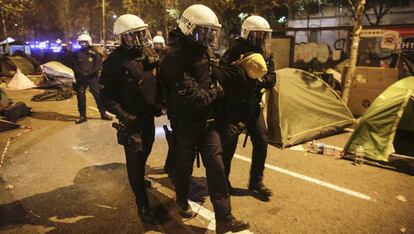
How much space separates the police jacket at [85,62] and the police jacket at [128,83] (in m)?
5.12

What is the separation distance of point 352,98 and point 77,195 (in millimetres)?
6744

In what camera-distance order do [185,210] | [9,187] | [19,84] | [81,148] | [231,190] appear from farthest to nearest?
1. [19,84]
2. [81,148]
3. [9,187]
4. [231,190]
5. [185,210]

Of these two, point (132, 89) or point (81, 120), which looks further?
point (81, 120)

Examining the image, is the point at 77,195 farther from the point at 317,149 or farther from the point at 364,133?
the point at 364,133

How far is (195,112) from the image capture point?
3.01 meters

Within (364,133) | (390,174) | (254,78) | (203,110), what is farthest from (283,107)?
(203,110)

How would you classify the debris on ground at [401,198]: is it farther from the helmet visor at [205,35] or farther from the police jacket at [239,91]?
the helmet visor at [205,35]

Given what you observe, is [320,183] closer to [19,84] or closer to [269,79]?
[269,79]

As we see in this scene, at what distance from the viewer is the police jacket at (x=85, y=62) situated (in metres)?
8.00

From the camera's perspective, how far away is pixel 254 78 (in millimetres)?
3408

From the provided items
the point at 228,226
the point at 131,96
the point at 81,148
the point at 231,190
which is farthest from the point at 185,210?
the point at 81,148

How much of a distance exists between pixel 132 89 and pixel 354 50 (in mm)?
6428

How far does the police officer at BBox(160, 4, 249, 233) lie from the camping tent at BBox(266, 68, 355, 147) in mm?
3025

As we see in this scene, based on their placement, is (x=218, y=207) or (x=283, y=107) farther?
(x=283, y=107)
